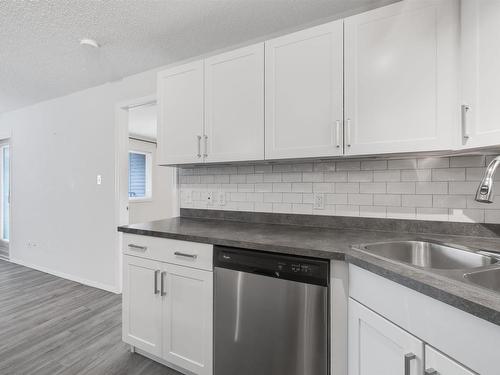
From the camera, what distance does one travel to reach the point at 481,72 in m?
1.20

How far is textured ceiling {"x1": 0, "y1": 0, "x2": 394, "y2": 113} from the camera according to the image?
183cm

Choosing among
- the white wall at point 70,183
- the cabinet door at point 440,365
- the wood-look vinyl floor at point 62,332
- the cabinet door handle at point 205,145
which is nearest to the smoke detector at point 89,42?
the white wall at point 70,183

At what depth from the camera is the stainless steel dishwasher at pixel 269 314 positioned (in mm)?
1272

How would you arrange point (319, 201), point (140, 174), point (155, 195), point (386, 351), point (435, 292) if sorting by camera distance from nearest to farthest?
point (435, 292)
point (386, 351)
point (319, 201)
point (140, 174)
point (155, 195)

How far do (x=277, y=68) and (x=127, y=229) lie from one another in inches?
58.1

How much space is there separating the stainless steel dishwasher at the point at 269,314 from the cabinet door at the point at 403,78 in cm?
77

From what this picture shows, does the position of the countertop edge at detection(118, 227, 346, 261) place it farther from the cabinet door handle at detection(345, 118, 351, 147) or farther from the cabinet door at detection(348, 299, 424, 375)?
the cabinet door handle at detection(345, 118, 351, 147)

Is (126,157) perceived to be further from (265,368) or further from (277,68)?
(265,368)

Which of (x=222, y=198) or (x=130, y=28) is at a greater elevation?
(x=130, y=28)

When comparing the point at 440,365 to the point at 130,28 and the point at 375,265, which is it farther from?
the point at 130,28

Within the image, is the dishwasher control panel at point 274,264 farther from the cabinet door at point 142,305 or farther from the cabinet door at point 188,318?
the cabinet door at point 142,305

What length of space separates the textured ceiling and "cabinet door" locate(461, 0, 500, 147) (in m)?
0.75

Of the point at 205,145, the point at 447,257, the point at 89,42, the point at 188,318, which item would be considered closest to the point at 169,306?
the point at 188,318

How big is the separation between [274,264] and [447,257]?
845 mm
